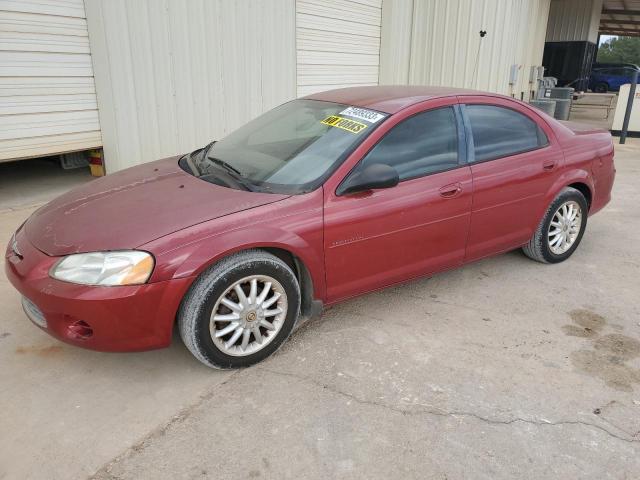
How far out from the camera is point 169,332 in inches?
105

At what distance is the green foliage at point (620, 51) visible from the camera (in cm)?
6800

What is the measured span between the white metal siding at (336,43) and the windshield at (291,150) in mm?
4556

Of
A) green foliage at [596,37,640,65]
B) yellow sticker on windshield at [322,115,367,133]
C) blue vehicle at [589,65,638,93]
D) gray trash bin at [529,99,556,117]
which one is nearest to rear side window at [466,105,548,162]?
yellow sticker on windshield at [322,115,367,133]

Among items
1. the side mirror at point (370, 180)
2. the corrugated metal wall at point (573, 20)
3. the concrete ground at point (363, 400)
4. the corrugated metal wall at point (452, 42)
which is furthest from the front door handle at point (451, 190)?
the corrugated metal wall at point (573, 20)

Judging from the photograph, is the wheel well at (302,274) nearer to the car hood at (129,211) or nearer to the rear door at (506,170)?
the car hood at (129,211)

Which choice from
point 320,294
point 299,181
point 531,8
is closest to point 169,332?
point 320,294

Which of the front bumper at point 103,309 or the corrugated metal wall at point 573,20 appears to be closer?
the front bumper at point 103,309

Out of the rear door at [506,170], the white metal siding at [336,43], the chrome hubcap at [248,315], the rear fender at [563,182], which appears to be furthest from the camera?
the white metal siding at [336,43]

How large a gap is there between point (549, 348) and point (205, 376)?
201 cm

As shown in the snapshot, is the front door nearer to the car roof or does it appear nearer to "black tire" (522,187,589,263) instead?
the car roof

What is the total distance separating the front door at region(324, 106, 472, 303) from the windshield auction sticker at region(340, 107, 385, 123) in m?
0.13

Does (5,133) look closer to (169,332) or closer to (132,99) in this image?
(132,99)

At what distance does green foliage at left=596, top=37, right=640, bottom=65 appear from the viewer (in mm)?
68000

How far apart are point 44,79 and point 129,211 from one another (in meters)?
3.42
